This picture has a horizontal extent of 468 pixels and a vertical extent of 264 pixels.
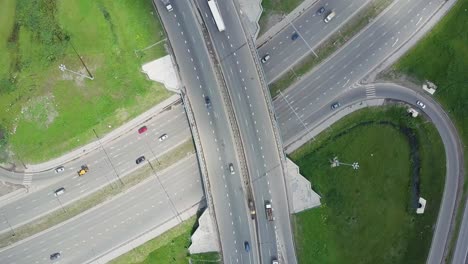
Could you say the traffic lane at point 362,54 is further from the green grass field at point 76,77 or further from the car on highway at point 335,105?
the green grass field at point 76,77

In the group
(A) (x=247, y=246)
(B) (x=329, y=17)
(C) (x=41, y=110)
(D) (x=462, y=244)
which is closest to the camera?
(A) (x=247, y=246)

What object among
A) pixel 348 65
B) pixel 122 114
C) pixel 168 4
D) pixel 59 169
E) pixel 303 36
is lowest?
pixel 348 65

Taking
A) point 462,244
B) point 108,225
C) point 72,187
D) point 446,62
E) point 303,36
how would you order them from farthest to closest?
point 462,244 → point 446,62 → point 303,36 → point 108,225 → point 72,187

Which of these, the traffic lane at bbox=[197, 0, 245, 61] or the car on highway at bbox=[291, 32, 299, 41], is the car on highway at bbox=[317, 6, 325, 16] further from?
the traffic lane at bbox=[197, 0, 245, 61]

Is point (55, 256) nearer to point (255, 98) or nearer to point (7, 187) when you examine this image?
point (7, 187)

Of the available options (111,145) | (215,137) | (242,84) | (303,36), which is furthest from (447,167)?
(111,145)

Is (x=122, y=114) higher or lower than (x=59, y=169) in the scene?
higher

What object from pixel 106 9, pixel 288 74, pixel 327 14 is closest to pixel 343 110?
pixel 288 74
